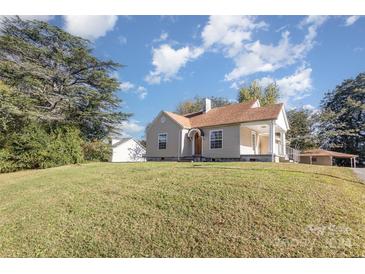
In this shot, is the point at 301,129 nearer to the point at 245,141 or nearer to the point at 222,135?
the point at 245,141

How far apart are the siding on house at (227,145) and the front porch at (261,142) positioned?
0.41 meters

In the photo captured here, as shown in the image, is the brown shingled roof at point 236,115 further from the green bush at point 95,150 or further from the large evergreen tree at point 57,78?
the green bush at point 95,150

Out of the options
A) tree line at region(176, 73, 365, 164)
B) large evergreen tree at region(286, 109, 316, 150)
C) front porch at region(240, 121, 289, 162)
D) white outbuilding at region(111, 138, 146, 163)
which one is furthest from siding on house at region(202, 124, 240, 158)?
white outbuilding at region(111, 138, 146, 163)

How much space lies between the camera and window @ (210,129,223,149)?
61.1 feet

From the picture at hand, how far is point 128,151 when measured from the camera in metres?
35.7

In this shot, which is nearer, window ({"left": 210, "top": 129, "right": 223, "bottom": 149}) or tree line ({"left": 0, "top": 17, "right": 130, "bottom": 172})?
tree line ({"left": 0, "top": 17, "right": 130, "bottom": 172})

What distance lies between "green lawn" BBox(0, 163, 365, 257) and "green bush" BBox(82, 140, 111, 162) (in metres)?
13.5

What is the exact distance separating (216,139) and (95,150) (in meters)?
10.2

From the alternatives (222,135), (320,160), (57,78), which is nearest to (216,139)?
(222,135)

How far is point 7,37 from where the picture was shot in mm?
19812

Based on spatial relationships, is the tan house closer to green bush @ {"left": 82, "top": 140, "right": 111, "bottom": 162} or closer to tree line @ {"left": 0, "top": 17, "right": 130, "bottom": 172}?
green bush @ {"left": 82, "top": 140, "right": 111, "bottom": 162}

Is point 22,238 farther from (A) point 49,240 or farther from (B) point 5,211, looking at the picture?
(B) point 5,211
